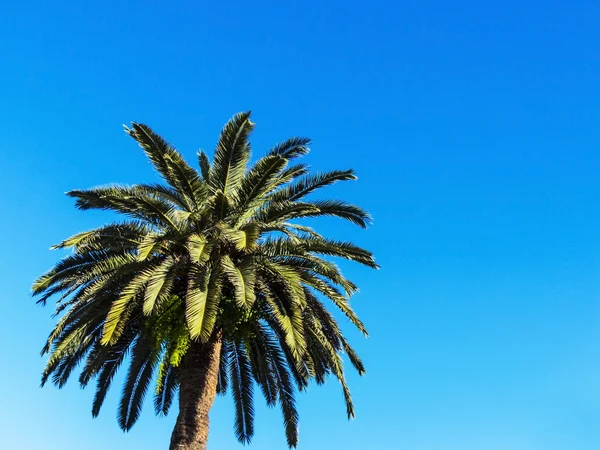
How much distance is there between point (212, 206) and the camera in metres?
15.3

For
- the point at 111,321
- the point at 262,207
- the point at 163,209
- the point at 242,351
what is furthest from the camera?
the point at 242,351

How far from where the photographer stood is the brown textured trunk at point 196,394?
47.4ft

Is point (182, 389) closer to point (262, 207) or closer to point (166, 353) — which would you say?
point (166, 353)

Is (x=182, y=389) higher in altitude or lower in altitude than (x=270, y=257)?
lower

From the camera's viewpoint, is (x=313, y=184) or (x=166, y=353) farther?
(x=313, y=184)

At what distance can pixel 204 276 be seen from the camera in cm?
1460

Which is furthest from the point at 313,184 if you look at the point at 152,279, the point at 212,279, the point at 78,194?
the point at 78,194

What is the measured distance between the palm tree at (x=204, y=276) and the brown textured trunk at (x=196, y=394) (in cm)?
2

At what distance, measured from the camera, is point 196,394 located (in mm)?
14984

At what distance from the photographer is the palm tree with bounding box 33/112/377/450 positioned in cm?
1455

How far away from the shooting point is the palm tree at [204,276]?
1455 cm

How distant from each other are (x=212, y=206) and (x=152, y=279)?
230 cm

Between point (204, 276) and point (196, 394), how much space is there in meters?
2.82

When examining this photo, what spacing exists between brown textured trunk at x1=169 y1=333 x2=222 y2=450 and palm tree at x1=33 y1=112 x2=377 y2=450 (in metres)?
0.02
